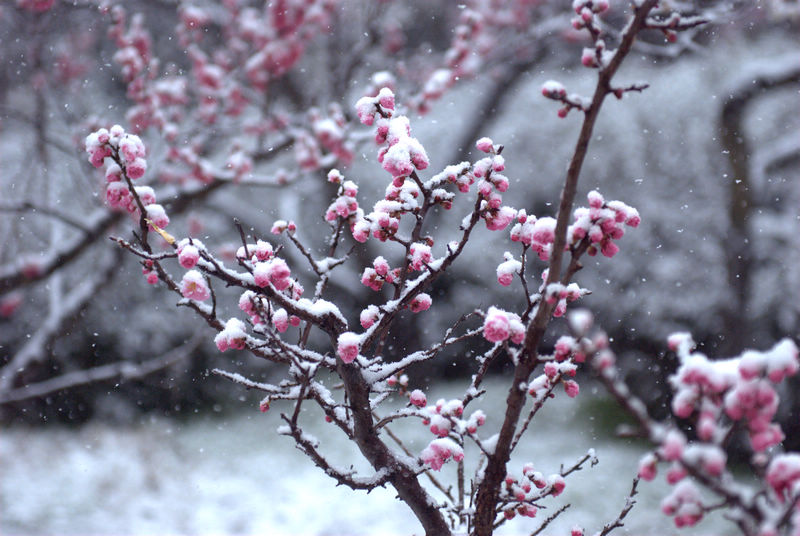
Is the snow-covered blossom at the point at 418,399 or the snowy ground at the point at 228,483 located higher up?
the snowy ground at the point at 228,483

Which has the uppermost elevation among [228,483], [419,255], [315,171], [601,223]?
[315,171]

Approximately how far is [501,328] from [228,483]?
171 inches

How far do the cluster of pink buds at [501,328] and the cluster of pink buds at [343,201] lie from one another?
500 millimetres

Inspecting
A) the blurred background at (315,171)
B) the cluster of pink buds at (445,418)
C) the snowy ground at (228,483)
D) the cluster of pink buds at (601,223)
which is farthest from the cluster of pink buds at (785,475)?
the blurred background at (315,171)

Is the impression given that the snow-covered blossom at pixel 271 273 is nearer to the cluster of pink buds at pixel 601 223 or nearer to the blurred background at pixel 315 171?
the cluster of pink buds at pixel 601 223

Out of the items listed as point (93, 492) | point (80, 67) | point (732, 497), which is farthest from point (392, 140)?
point (80, 67)

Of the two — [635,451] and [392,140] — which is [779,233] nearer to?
[635,451]

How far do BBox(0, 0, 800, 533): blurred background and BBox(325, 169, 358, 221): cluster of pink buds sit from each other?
318cm

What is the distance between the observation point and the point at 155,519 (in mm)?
4172

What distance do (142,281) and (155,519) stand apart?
2.43m

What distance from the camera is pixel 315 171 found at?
5.42 m

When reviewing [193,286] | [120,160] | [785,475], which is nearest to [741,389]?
[785,475]

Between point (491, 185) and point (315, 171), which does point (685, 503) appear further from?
point (315, 171)

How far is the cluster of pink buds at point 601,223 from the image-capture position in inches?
42.0
